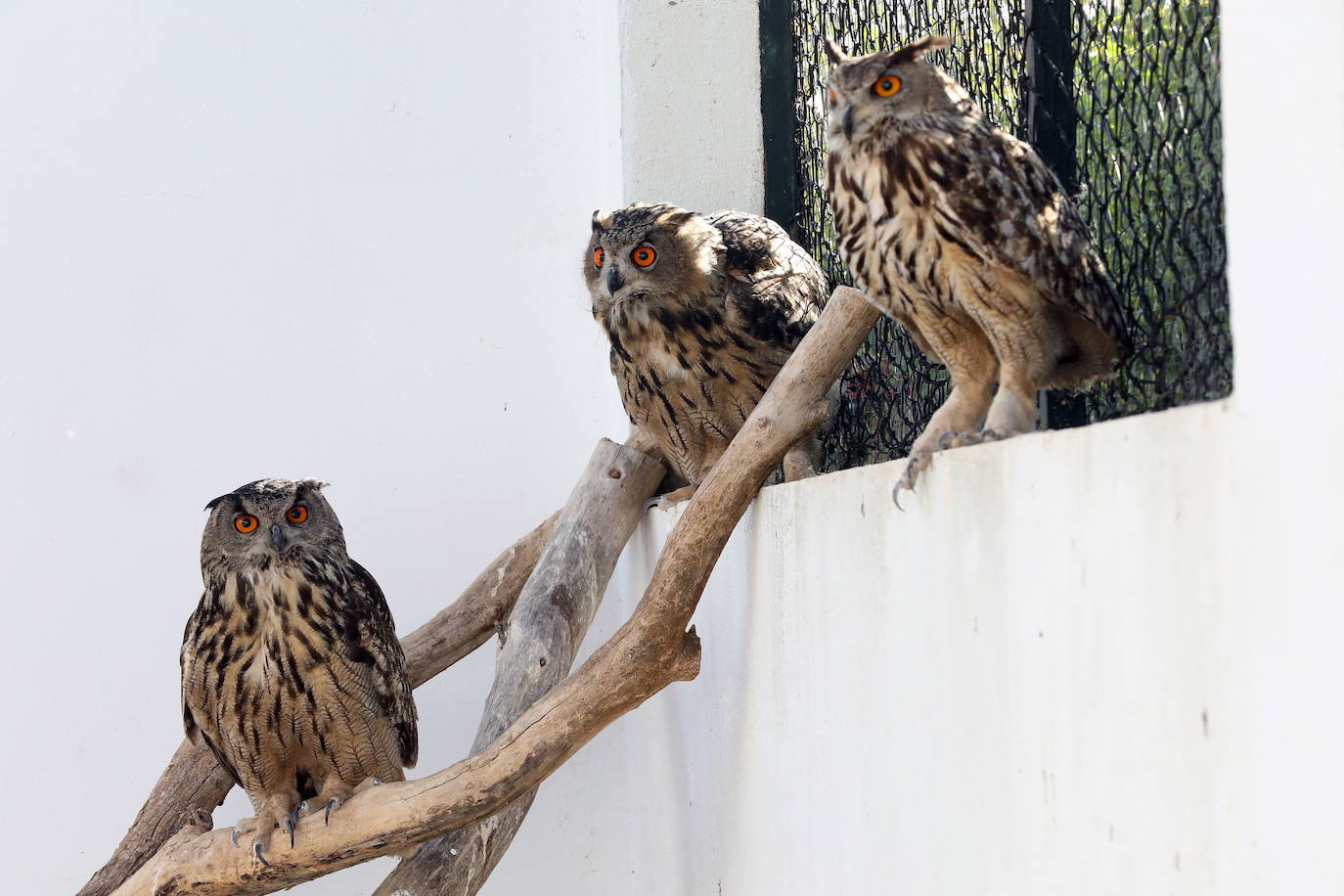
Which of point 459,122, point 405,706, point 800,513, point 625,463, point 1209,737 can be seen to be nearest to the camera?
point 1209,737

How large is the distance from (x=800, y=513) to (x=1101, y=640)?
103 centimetres

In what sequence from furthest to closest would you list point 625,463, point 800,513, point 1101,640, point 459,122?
point 459,122, point 625,463, point 800,513, point 1101,640

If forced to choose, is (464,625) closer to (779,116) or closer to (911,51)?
(779,116)

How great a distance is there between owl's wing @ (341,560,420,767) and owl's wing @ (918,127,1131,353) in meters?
1.49

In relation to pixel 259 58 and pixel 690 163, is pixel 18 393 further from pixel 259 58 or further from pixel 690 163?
pixel 690 163

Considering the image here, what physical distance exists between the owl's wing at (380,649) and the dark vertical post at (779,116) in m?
1.39

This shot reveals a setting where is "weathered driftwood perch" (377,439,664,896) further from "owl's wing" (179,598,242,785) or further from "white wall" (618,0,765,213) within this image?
"white wall" (618,0,765,213)

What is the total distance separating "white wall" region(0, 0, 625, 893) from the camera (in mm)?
3424

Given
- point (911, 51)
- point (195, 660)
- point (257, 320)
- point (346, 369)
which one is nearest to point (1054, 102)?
point (911, 51)

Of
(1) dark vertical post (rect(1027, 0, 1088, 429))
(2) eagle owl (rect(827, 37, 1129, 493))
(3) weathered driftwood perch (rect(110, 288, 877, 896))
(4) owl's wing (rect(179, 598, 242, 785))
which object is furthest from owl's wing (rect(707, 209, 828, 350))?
(4) owl's wing (rect(179, 598, 242, 785))

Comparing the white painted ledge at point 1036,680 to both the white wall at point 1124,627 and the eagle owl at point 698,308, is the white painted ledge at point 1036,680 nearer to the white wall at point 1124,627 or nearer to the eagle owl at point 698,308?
the white wall at point 1124,627

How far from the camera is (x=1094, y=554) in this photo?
1377mm

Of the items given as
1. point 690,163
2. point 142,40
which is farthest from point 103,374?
point 690,163

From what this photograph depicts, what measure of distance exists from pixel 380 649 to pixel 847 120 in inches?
57.3
